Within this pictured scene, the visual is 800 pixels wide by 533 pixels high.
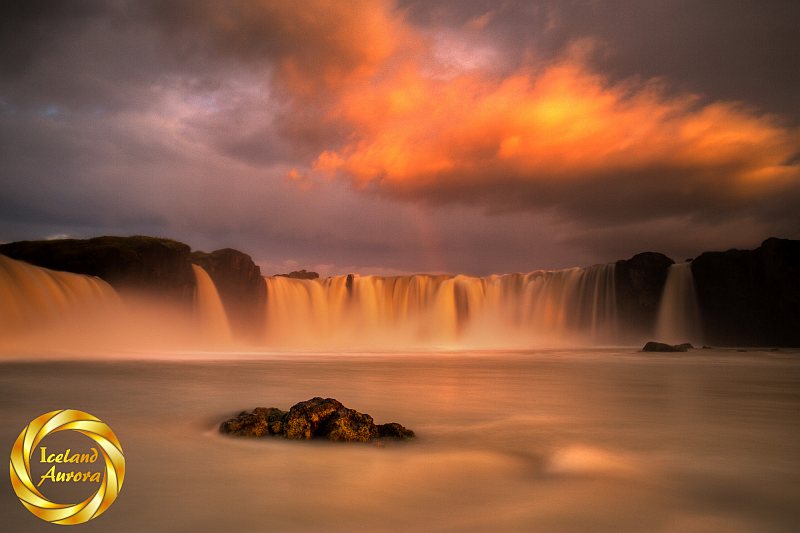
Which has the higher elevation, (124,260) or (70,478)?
(124,260)

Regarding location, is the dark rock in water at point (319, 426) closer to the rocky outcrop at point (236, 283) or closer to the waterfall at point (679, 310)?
the waterfall at point (679, 310)

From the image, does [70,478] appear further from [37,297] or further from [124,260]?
[124,260]

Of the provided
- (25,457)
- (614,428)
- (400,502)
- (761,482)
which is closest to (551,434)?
(614,428)

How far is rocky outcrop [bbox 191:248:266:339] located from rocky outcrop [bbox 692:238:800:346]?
37.7 m

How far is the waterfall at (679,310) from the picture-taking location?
38562mm

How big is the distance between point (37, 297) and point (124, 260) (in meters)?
9.32

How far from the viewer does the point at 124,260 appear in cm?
3356

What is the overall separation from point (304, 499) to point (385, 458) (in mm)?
1214

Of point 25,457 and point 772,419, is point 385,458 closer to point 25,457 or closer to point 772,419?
point 25,457

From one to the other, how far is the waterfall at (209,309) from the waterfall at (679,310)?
3627 centimetres

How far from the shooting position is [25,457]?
3.84 meters

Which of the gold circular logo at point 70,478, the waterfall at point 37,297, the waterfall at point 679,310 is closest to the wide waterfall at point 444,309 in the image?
the waterfall at point 679,310

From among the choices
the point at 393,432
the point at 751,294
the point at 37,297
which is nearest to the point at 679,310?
the point at 751,294

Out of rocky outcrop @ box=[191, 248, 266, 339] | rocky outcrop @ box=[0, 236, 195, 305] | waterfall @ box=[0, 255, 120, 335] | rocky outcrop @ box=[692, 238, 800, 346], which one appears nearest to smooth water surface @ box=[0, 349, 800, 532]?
waterfall @ box=[0, 255, 120, 335]
